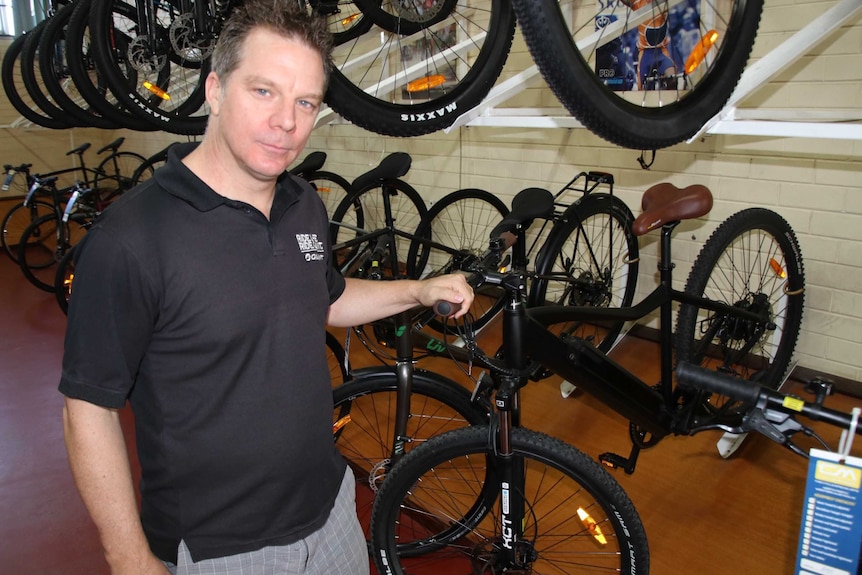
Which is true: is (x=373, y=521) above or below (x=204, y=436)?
below

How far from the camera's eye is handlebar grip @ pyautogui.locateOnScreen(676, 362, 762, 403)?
3.07 ft

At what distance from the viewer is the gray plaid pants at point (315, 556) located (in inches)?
48.7

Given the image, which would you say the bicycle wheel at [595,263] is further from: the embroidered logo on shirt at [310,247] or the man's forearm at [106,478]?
the man's forearm at [106,478]

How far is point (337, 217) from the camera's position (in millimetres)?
4156

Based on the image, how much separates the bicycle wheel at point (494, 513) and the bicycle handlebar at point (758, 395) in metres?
0.65

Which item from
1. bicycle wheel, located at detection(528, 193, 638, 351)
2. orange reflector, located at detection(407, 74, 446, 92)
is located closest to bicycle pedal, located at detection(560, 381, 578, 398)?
bicycle wheel, located at detection(528, 193, 638, 351)

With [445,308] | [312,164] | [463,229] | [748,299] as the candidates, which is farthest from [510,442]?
[463,229]

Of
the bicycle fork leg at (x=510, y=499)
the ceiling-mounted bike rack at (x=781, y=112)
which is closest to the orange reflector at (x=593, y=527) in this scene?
the bicycle fork leg at (x=510, y=499)

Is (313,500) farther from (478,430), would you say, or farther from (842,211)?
(842,211)

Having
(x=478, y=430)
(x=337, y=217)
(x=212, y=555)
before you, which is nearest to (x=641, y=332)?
(x=337, y=217)

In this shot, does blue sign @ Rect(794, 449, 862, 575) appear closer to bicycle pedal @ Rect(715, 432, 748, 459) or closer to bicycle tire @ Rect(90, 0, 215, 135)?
bicycle pedal @ Rect(715, 432, 748, 459)

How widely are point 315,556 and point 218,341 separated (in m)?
0.55

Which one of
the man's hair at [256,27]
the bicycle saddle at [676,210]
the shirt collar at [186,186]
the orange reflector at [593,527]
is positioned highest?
the man's hair at [256,27]

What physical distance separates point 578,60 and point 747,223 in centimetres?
176
